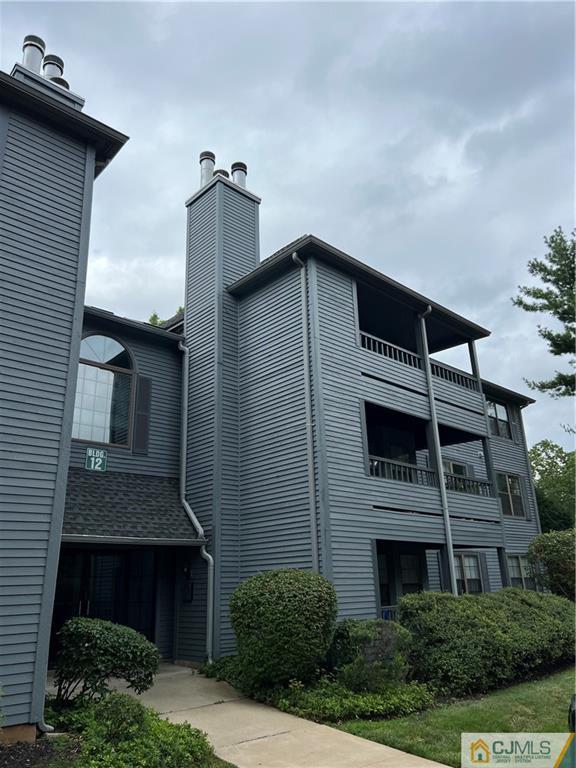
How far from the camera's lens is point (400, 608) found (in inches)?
372

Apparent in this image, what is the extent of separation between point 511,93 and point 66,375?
31.1 ft

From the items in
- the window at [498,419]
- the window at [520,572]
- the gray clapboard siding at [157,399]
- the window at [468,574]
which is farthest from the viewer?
the window at [498,419]

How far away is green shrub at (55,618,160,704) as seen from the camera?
6.38m

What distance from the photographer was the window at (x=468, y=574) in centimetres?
1549

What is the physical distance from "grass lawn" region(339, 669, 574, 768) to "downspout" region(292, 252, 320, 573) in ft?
10.6

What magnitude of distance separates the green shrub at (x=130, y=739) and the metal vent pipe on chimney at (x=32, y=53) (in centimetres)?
909

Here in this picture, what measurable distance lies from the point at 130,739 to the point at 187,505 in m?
6.77

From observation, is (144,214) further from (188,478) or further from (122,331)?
(188,478)

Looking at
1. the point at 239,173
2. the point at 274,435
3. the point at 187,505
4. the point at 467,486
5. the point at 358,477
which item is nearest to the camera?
the point at 358,477

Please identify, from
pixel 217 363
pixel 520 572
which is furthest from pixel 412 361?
pixel 520 572

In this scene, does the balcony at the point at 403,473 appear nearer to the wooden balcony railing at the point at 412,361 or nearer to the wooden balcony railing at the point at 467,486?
the wooden balcony railing at the point at 467,486

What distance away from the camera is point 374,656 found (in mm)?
7883

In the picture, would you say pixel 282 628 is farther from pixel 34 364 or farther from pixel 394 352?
pixel 394 352

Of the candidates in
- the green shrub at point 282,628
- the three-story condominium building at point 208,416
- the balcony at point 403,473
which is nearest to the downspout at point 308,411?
the three-story condominium building at point 208,416
